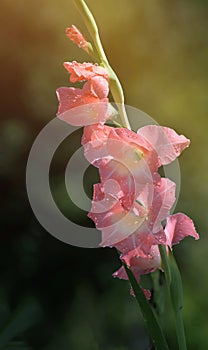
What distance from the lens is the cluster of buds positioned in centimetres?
66

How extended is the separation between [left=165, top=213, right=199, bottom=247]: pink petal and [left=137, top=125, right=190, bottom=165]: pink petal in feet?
0.28

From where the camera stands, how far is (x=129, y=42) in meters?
1.70

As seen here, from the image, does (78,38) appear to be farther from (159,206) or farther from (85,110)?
(159,206)

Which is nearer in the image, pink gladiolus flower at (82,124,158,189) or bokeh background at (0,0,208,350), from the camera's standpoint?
pink gladiolus flower at (82,124,158,189)

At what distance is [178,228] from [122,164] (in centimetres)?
11

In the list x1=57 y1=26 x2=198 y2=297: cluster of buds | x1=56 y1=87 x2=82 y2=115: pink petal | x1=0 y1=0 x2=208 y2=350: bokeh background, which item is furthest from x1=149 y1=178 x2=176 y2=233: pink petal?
x1=0 y1=0 x2=208 y2=350: bokeh background

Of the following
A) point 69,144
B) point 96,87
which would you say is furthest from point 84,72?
point 69,144

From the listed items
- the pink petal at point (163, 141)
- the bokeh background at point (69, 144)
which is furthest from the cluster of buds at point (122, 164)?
the bokeh background at point (69, 144)

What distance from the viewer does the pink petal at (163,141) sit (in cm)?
67

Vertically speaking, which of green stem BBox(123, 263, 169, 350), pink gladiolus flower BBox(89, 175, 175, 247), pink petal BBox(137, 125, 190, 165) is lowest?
green stem BBox(123, 263, 169, 350)

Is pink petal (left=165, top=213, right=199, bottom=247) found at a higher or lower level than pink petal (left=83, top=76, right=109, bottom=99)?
lower

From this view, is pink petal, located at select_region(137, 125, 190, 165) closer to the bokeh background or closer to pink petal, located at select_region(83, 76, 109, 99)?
pink petal, located at select_region(83, 76, 109, 99)

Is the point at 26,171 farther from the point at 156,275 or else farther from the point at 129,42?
the point at 156,275

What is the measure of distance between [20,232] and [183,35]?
0.62 m
